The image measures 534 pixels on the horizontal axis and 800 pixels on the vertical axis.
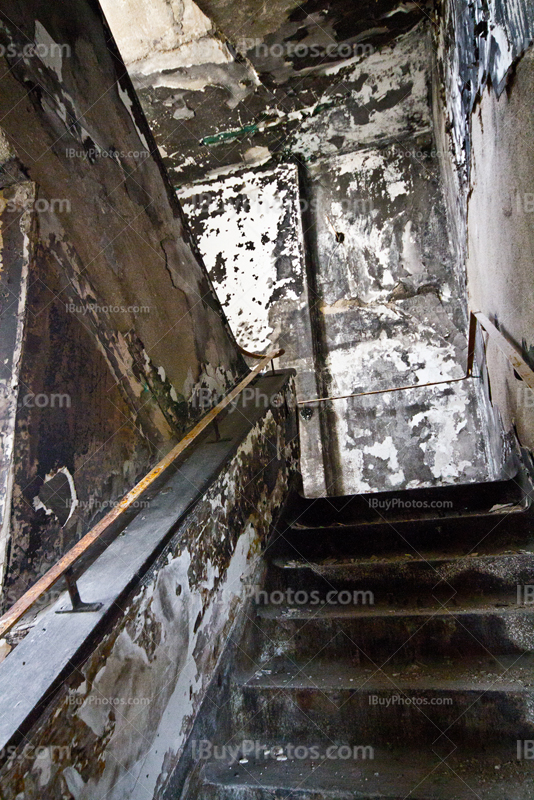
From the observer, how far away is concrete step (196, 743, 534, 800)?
4.81 feet

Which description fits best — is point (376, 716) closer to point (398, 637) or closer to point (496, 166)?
point (398, 637)

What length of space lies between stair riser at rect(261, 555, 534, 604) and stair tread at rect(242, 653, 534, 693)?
281 millimetres

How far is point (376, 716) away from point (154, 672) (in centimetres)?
83

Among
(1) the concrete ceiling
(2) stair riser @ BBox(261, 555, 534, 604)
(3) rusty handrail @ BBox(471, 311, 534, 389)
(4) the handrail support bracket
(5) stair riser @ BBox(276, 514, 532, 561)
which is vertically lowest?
(2) stair riser @ BBox(261, 555, 534, 604)

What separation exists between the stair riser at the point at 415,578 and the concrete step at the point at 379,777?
58cm

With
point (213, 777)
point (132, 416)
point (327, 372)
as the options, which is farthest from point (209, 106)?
point (213, 777)

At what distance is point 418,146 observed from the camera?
488 cm

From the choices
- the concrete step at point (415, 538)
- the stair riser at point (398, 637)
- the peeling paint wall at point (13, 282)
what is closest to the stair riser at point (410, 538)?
the concrete step at point (415, 538)

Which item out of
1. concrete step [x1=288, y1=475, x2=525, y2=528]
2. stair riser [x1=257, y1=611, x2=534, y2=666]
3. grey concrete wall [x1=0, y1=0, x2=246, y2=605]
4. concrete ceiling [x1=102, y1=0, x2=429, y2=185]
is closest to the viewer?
grey concrete wall [x1=0, y1=0, x2=246, y2=605]

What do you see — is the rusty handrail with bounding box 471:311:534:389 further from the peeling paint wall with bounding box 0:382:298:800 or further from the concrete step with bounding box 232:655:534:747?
the peeling paint wall with bounding box 0:382:298:800

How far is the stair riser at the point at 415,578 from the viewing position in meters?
2.00

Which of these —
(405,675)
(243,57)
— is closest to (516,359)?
(405,675)

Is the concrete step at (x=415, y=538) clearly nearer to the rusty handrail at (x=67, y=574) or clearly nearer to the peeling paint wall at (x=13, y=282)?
the rusty handrail at (x=67, y=574)

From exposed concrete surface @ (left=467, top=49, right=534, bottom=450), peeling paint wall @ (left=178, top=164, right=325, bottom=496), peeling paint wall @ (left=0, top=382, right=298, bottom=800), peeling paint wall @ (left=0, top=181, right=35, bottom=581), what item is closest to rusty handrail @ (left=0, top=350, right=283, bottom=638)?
peeling paint wall @ (left=0, top=382, right=298, bottom=800)
